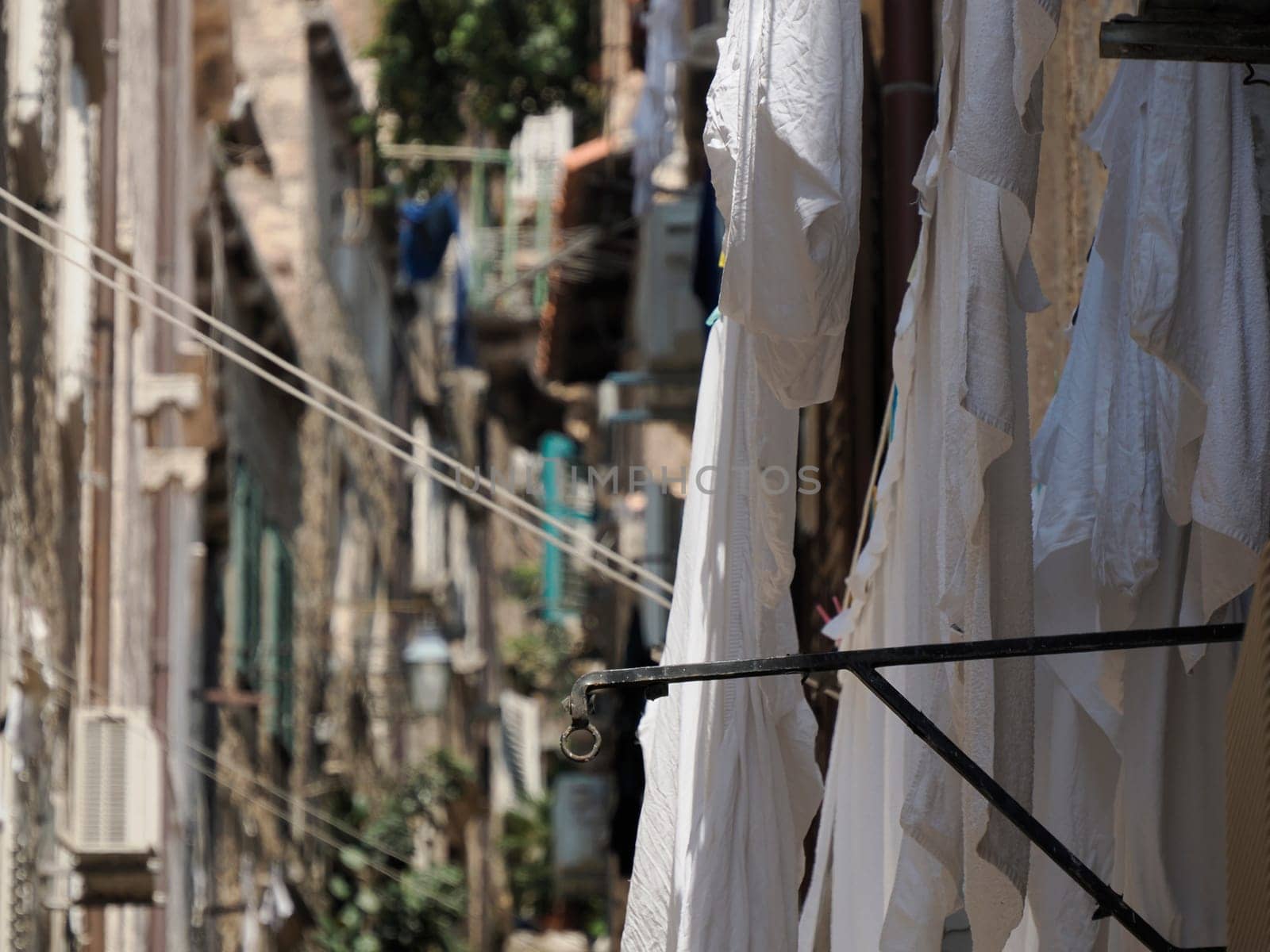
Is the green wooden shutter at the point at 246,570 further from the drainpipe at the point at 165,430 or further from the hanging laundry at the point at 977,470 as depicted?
the hanging laundry at the point at 977,470

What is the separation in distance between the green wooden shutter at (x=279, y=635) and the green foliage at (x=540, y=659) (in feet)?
30.5

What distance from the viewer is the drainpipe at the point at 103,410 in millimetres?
10781

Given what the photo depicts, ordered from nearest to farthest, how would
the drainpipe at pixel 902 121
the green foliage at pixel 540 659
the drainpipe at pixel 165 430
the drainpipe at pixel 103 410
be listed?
1. the drainpipe at pixel 902 121
2. the drainpipe at pixel 103 410
3. the drainpipe at pixel 165 430
4. the green foliage at pixel 540 659

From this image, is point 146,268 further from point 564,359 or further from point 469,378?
point 469,378

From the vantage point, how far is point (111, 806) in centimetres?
957

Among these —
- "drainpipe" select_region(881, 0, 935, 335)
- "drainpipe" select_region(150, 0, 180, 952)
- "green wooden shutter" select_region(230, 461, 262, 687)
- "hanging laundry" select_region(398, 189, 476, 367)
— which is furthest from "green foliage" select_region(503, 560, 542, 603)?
"drainpipe" select_region(881, 0, 935, 335)

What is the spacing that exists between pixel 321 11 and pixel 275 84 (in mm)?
1081

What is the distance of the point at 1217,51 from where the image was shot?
3672 mm

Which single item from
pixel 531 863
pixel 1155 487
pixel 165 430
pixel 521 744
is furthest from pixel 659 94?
pixel 521 744

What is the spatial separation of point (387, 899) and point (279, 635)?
257cm

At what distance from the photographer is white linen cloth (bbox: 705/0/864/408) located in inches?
147

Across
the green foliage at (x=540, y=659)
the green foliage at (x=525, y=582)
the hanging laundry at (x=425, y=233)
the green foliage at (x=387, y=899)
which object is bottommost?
the green foliage at (x=540, y=659)

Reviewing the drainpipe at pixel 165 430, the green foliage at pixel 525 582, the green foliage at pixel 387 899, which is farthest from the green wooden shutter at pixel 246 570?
the green foliage at pixel 525 582

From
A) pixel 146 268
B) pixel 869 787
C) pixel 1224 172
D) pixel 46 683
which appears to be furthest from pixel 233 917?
pixel 1224 172
